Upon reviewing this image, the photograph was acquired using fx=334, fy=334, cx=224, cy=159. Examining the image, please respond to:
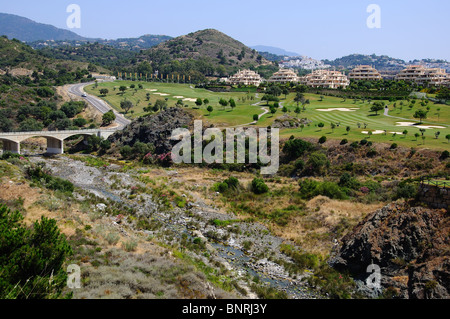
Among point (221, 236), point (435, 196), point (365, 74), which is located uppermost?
point (365, 74)

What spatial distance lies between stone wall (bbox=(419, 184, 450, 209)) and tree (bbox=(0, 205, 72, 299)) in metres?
23.2

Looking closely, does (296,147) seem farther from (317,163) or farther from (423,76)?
(423,76)

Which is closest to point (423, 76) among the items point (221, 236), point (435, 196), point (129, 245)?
point (435, 196)

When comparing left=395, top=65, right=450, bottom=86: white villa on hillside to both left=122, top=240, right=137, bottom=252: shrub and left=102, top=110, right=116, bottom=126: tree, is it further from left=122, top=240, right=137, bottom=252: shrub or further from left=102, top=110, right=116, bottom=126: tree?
left=122, top=240, right=137, bottom=252: shrub

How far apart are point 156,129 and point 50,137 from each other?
20503 millimetres

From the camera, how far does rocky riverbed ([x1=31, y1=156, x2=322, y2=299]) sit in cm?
2298

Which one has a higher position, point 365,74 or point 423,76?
point 365,74

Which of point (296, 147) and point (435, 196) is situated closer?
point (435, 196)

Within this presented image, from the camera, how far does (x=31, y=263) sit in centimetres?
1442

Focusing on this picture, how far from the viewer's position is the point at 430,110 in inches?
2606

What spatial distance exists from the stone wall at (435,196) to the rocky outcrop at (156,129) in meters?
45.9
